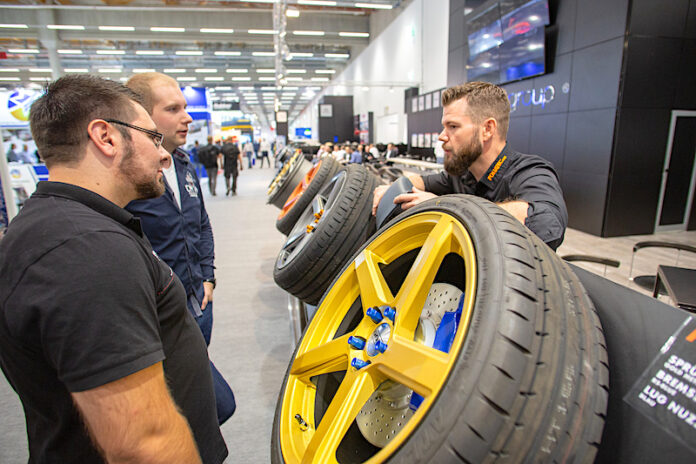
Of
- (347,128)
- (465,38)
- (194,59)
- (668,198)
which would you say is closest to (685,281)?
(668,198)

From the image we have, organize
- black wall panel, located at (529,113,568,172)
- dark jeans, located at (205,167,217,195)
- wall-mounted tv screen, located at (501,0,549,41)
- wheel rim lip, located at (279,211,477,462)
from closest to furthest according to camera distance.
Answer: wheel rim lip, located at (279,211,477,462)
wall-mounted tv screen, located at (501,0,549,41)
black wall panel, located at (529,113,568,172)
dark jeans, located at (205,167,217,195)

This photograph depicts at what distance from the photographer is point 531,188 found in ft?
5.14

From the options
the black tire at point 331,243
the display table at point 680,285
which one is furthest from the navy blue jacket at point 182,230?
the display table at point 680,285

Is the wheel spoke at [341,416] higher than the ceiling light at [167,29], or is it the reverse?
the ceiling light at [167,29]

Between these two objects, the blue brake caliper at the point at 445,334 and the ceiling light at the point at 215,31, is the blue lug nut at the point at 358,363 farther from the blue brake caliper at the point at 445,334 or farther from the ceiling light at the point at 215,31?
the ceiling light at the point at 215,31

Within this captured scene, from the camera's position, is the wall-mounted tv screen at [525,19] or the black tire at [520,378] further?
the wall-mounted tv screen at [525,19]

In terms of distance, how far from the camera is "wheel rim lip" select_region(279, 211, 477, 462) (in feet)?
2.56

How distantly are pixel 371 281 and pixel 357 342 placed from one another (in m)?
0.23

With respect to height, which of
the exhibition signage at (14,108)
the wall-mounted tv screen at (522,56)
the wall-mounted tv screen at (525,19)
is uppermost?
the wall-mounted tv screen at (525,19)

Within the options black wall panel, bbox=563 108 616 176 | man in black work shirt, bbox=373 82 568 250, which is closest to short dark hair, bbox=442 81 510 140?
man in black work shirt, bbox=373 82 568 250

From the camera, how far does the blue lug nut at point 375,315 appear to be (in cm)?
123

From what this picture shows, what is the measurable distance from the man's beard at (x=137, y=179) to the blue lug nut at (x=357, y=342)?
0.77 meters

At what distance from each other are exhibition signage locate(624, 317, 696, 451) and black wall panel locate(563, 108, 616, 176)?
6996mm

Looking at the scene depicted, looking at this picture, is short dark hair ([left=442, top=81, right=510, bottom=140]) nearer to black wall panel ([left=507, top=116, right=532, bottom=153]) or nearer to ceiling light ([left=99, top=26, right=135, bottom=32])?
black wall panel ([left=507, top=116, right=532, bottom=153])
